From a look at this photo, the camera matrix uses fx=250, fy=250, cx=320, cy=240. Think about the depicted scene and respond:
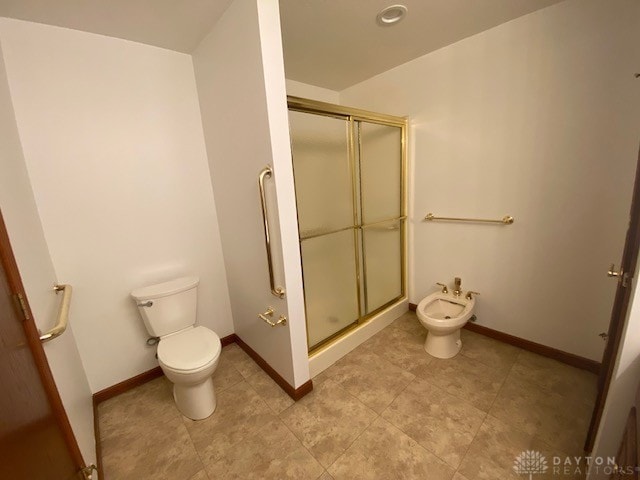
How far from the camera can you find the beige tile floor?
123 centimetres

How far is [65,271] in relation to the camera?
1528 millimetres

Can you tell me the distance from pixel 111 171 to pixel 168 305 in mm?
946

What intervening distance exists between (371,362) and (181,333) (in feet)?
4.58

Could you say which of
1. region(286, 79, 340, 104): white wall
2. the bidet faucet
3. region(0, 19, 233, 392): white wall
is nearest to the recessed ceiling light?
region(286, 79, 340, 104): white wall

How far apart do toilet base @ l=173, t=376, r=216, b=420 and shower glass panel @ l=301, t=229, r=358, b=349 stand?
28.1 inches

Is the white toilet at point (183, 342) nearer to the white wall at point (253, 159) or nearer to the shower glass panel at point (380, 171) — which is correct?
the white wall at point (253, 159)

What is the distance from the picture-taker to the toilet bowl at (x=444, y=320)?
180cm

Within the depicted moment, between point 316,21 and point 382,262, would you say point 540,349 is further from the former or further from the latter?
point 316,21

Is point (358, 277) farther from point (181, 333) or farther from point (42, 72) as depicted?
point (42, 72)

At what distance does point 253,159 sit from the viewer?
1.45 m

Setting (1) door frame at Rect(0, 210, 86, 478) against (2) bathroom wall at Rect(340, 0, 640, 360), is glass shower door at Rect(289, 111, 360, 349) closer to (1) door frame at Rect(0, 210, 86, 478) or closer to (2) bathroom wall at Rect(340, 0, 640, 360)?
(2) bathroom wall at Rect(340, 0, 640, 360)

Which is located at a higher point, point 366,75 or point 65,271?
point 366,75

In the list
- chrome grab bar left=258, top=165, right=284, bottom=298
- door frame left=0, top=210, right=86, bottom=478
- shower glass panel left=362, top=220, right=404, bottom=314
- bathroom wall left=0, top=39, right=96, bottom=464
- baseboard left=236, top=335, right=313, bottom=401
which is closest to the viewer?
door frame left=0, top=210, right=86, bottom=478

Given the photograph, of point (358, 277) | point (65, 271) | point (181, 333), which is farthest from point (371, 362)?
point (65, 271)
